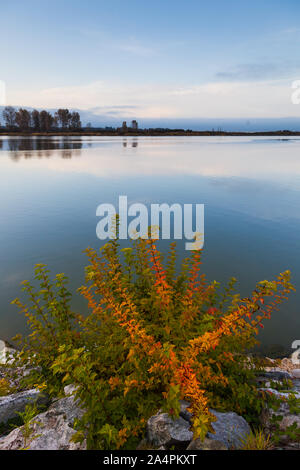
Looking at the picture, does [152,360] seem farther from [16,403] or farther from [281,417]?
[16,403]

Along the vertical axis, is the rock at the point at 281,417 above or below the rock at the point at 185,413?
below

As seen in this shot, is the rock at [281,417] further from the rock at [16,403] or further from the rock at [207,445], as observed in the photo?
the rock at [16,403]

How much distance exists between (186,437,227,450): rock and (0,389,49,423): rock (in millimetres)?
3543

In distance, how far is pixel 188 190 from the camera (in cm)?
3716

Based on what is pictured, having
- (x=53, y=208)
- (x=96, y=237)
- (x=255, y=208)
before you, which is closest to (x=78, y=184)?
(x=53, y=208)

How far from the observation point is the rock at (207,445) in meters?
3.95

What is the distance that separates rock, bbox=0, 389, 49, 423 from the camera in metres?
5.74

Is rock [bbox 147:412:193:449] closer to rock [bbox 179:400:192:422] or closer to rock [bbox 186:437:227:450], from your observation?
rock [bbox 179:400:192:422]

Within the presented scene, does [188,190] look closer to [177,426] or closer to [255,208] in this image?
[255,208]

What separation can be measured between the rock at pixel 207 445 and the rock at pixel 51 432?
70.2 inches

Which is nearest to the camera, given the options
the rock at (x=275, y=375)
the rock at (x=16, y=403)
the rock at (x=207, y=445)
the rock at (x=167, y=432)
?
the rock at (x=207, y=445)

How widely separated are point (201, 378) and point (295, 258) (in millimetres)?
14821

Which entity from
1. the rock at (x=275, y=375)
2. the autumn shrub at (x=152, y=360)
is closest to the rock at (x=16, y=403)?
the autumn shrub at (x=152, y=360)

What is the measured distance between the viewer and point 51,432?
4.79 meters
